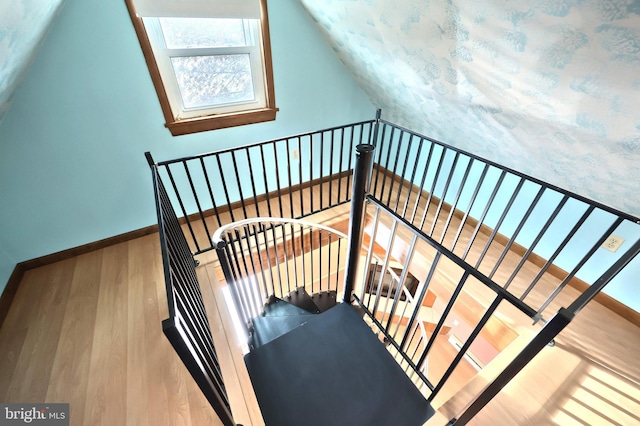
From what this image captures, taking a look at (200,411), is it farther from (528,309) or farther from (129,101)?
(129,101)

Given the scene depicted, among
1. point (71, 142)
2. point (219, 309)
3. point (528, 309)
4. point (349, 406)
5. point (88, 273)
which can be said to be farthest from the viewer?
point (88, 273)

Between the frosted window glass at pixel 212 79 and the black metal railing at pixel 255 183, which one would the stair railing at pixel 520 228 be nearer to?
the black metal railing at pixel 255 183

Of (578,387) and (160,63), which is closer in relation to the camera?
(578,387)

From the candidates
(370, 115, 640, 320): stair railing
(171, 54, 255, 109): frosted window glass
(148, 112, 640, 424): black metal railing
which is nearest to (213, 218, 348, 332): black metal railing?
(148, 112, 640, 424): black metal railing

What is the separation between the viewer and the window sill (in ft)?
7.46

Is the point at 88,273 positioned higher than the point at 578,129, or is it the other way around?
the point at 578,129

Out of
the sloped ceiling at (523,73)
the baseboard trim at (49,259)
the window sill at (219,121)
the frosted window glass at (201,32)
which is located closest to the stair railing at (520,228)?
the sloped ceiling at (523,73)

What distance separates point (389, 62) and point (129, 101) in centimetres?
210

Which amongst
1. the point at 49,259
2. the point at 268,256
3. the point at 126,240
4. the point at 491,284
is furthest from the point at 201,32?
the point at 491,284

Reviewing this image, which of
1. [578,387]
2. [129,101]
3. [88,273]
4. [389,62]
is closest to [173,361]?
[88,273]

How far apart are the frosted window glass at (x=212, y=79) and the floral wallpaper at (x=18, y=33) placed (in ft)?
2.53

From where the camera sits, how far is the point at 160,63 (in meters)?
2.06

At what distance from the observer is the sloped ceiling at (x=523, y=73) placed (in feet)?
3.26

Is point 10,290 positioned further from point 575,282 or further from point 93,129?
point 575,282
